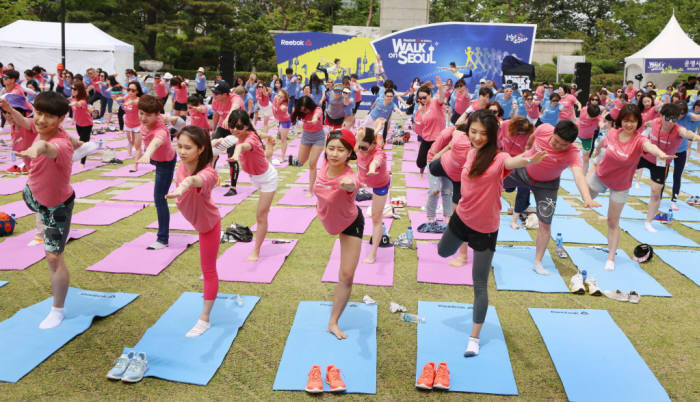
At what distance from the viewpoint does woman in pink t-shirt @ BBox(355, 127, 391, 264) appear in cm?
578

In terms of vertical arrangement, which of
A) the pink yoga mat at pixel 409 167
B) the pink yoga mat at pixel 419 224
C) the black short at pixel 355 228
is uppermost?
the black short at pixel 355 228

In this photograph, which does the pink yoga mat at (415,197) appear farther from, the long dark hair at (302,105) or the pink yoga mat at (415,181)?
the long dark hair at (302,105)

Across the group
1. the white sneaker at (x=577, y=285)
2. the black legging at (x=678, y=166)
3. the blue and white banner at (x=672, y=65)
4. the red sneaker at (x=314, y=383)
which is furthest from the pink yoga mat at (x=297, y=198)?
the blue and white banner at (x=672, y=65)

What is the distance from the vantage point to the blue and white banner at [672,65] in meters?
27.2

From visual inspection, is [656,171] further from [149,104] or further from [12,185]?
[12,185]

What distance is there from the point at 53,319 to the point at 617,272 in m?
6.53

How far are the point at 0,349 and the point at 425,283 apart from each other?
4.34 meters

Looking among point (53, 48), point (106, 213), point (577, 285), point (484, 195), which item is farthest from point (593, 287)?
point (53, 48)

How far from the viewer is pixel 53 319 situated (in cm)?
495

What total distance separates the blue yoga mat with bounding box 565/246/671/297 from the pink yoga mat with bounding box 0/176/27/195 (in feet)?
33.2

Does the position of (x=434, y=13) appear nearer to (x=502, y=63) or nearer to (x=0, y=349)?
(x=502, y=63)

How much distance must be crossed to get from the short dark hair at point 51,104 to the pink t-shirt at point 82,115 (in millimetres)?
7942

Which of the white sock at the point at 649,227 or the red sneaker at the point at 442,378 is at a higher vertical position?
the white sock at the point at 649,227

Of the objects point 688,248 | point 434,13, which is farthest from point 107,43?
point 434,13
